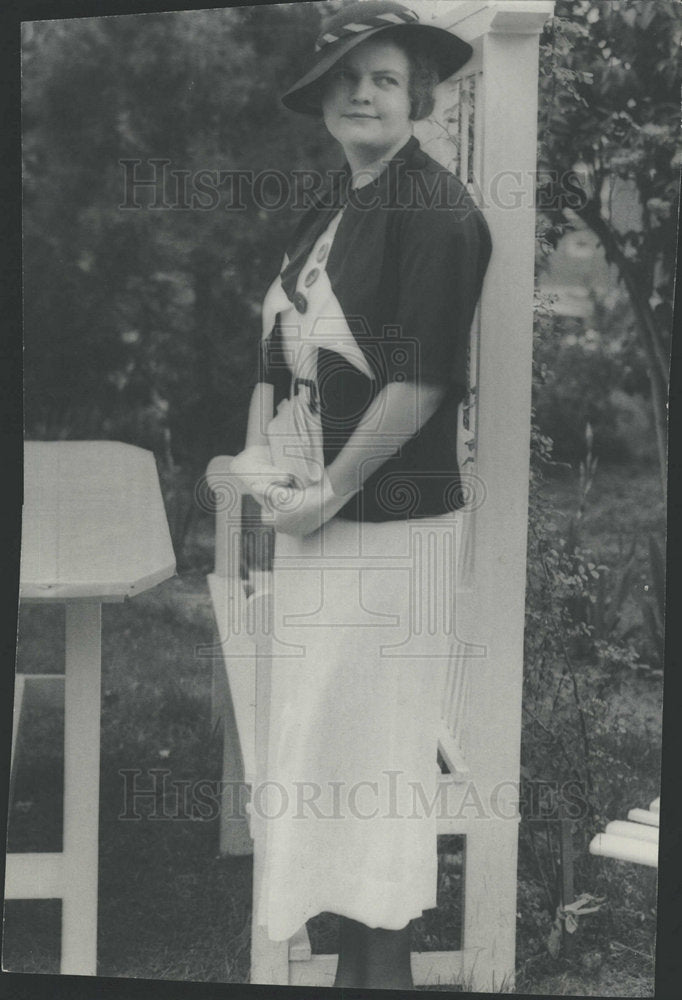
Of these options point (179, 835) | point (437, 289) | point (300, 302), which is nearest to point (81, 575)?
point (179, 835)

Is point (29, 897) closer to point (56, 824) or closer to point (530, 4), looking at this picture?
point (56, 824)

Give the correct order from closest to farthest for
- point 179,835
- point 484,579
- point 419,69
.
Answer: point 419,69, point 484,579, point 179,835

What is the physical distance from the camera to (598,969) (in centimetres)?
386

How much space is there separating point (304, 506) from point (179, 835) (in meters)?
0.80

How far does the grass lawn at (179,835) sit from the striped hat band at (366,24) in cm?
112

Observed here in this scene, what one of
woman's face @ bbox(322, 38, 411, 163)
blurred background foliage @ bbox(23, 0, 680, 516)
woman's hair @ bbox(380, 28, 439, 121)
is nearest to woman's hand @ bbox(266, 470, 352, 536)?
blurred background foliage @ bbox(23, 0, 680, 516)

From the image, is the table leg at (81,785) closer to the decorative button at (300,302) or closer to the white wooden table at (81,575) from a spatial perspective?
the white wooden table at (81,575)

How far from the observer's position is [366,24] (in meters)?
3.67

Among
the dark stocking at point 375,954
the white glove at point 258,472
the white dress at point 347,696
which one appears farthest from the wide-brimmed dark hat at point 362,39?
the dark stocking at point 375,954

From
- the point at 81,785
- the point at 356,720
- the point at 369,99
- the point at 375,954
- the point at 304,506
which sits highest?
the point at 369,99

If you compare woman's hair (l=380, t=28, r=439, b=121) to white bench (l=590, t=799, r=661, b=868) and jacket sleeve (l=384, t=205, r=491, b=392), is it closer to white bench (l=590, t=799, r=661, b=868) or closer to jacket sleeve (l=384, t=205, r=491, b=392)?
jacket sleeve (l=384, t=205, r=491, b=392)

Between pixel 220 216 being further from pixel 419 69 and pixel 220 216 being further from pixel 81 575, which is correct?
pixel 81 575

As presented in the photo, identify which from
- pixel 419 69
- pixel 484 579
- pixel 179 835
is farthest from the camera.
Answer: pixel 179 835

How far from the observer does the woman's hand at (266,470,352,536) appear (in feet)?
12.2
